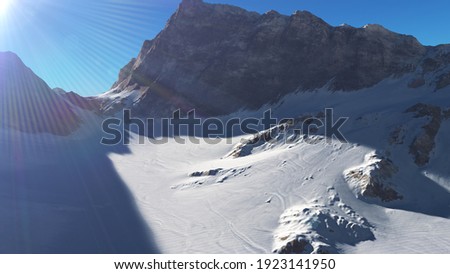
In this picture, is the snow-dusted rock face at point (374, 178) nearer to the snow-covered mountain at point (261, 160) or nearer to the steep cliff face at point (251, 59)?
the snow-covered mountain at point (261, 160)

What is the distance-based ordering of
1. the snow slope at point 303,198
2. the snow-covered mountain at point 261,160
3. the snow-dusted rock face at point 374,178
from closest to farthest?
the snow slope at point 303,198
the snow-covered mountain at point 261,160
the snow-dusted rock face at point 374,178

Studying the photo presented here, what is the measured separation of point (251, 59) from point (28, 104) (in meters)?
43.9

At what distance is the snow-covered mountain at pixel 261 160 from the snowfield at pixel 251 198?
143 millimetres

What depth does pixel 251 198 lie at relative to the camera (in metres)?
29.5

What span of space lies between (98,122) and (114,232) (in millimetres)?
55196

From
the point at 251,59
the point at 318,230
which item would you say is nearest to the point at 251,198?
the point at 318,230

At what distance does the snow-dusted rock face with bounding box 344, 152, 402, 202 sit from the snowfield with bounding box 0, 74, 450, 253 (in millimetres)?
128

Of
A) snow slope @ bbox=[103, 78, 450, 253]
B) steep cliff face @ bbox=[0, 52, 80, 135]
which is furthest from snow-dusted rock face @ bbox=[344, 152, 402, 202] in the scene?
steep cliff face @ bbox=[0, 52, 80, 135]

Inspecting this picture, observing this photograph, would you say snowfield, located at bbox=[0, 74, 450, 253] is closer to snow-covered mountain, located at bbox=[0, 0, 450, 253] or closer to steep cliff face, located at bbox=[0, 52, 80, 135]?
snow-covered mountain, located at bbox=[0, 0, 450, 253]

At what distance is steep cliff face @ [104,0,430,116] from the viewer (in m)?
65.9

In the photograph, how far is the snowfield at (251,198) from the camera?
22.3 metres

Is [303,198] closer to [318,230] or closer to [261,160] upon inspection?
[318,230]

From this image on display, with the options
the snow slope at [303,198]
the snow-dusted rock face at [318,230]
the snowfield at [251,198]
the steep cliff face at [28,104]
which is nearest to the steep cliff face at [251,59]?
the steep cliff face at [28,104]

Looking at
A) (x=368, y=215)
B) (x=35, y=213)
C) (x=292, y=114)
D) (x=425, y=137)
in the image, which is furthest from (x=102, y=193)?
(x=292, y=114)
